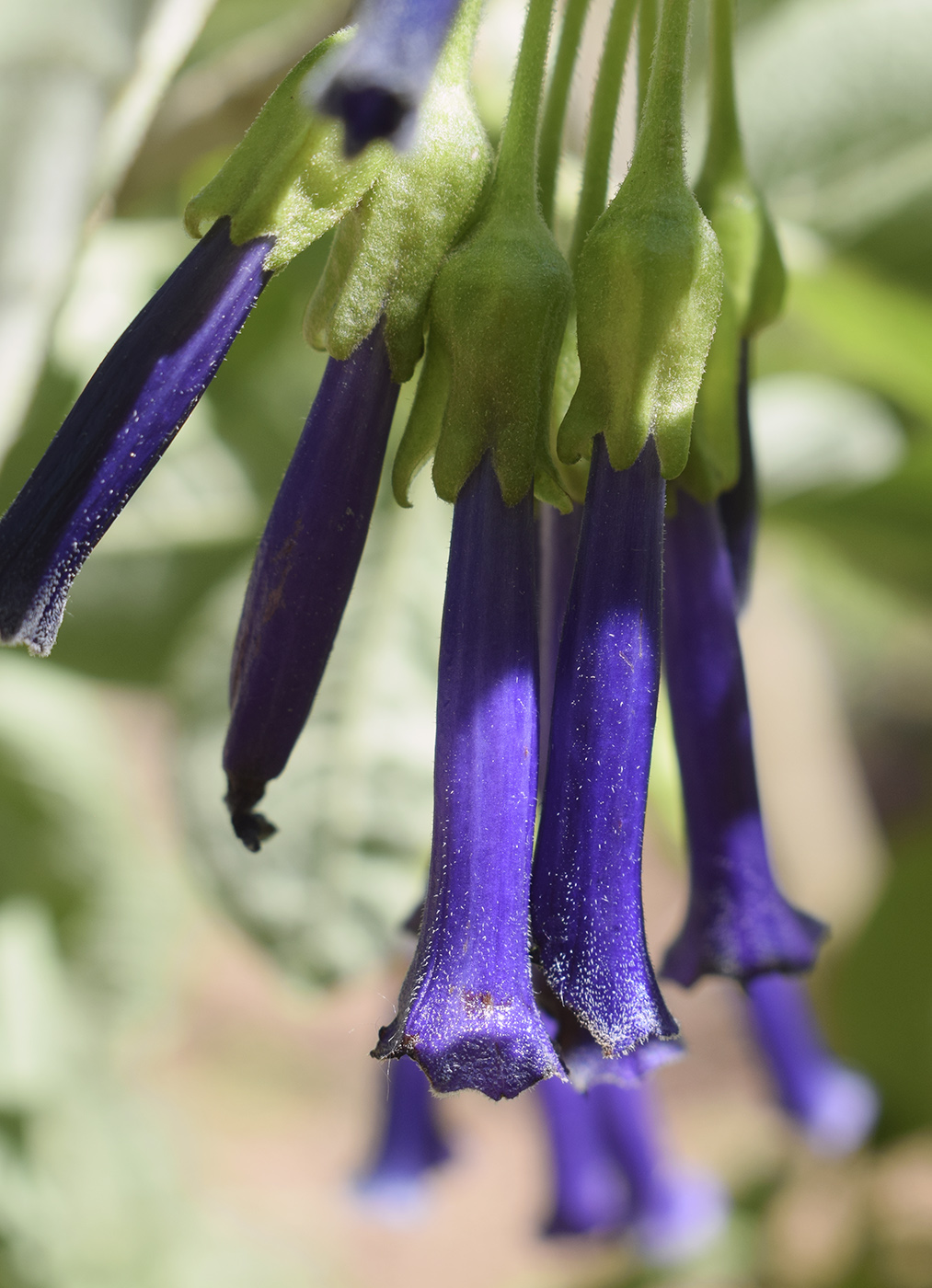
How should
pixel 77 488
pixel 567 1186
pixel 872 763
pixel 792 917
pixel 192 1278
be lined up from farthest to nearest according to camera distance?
pixel 872 763 → pixel 192 1278 → pixel 567 1186 → pixel 792 917 → pixel 77 488

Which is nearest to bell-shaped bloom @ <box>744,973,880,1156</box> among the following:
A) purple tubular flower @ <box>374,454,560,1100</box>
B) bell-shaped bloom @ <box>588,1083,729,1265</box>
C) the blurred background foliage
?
bell-shaped bloom @ <box>588,1083,729,1265</box>

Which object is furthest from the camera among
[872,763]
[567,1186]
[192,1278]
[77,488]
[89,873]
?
[872,763]

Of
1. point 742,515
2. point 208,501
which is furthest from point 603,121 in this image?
point 208,501

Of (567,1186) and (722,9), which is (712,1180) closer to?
(567,1186)

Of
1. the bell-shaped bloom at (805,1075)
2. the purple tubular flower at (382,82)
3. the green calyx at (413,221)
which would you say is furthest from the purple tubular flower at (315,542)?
the bell-shaped bloom at (805,1075)

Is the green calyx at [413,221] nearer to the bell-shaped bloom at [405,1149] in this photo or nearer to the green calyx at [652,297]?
the green calyx at [652,297]

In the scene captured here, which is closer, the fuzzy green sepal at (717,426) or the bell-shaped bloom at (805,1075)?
the fuzzy green sepal at (717,426)

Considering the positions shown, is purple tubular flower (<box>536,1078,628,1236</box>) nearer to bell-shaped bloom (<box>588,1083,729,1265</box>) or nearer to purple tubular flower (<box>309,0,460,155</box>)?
bell-shaped bloom (<box>588,1083,729,1265</box>)

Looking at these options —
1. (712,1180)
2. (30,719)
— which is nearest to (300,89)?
(30,719)
